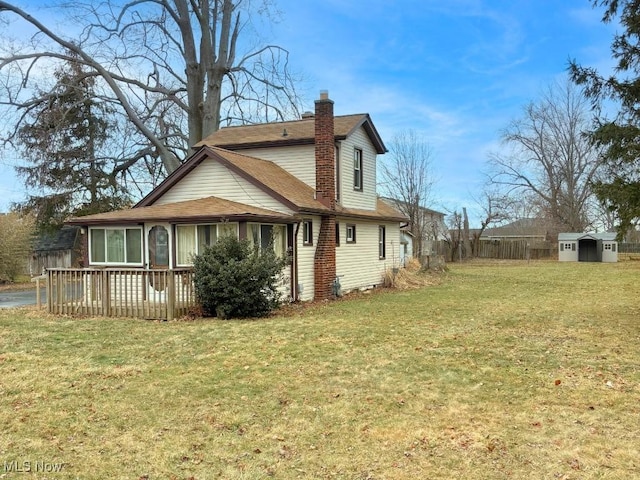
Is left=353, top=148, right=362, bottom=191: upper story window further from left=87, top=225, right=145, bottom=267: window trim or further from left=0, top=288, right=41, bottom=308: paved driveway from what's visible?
left=0, top=288, right=41, bottom=308: paved driveway

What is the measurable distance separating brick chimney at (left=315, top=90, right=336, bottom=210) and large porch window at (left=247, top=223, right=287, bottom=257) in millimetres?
1949

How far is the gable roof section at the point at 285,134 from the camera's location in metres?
16.9

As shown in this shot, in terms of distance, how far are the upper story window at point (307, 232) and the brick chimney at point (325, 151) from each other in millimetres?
829

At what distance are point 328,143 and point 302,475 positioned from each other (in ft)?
41.9

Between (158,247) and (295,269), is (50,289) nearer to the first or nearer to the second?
(158,247)

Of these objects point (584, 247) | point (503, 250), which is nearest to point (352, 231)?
point (503, 250)

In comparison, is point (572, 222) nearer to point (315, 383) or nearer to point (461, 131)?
point (461, 131)

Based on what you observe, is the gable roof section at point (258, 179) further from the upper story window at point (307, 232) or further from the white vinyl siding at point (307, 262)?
the white vinyl siding at point (307, 262)

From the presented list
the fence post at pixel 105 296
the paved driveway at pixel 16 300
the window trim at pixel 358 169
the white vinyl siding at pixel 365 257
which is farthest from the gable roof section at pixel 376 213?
the paved driveway at pixel 16 300

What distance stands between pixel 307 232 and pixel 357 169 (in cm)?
395

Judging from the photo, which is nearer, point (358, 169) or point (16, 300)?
point (16, 300)

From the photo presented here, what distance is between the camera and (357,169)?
1819cm

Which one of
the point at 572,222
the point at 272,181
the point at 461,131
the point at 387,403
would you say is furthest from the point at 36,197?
the point at 572,222

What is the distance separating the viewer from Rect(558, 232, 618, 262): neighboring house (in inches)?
1547
